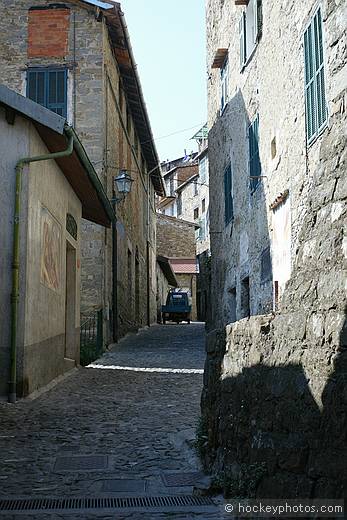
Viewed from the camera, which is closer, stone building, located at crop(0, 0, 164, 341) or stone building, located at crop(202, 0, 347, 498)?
stone building, located at crop(202, 0, 347, 498)

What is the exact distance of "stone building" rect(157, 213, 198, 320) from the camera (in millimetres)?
44438

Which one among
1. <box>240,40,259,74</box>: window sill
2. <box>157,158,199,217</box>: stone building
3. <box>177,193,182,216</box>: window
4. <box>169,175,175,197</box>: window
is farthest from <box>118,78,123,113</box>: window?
<box>169,175,175,197</box>: window

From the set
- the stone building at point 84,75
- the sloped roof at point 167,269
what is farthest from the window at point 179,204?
the stone building at point 84,75

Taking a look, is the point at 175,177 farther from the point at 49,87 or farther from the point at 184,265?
the point at 49,87

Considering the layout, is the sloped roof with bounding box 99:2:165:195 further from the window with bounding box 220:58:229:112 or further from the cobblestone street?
the cobblestone street

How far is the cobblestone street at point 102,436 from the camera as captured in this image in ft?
14.6

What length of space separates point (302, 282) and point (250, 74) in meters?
9.81

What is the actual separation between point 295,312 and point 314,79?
5.42m

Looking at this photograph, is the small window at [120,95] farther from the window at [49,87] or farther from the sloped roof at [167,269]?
the sloped roof at [167,269]

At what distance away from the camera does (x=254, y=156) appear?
11859 millimetres

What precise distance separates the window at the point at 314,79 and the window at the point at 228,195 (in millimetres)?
5887

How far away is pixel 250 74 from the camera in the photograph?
12.6 m

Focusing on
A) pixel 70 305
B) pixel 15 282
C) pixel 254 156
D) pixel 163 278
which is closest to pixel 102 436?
pixel 15 282

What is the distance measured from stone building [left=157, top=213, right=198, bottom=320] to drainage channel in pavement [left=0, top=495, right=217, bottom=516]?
129 ft
